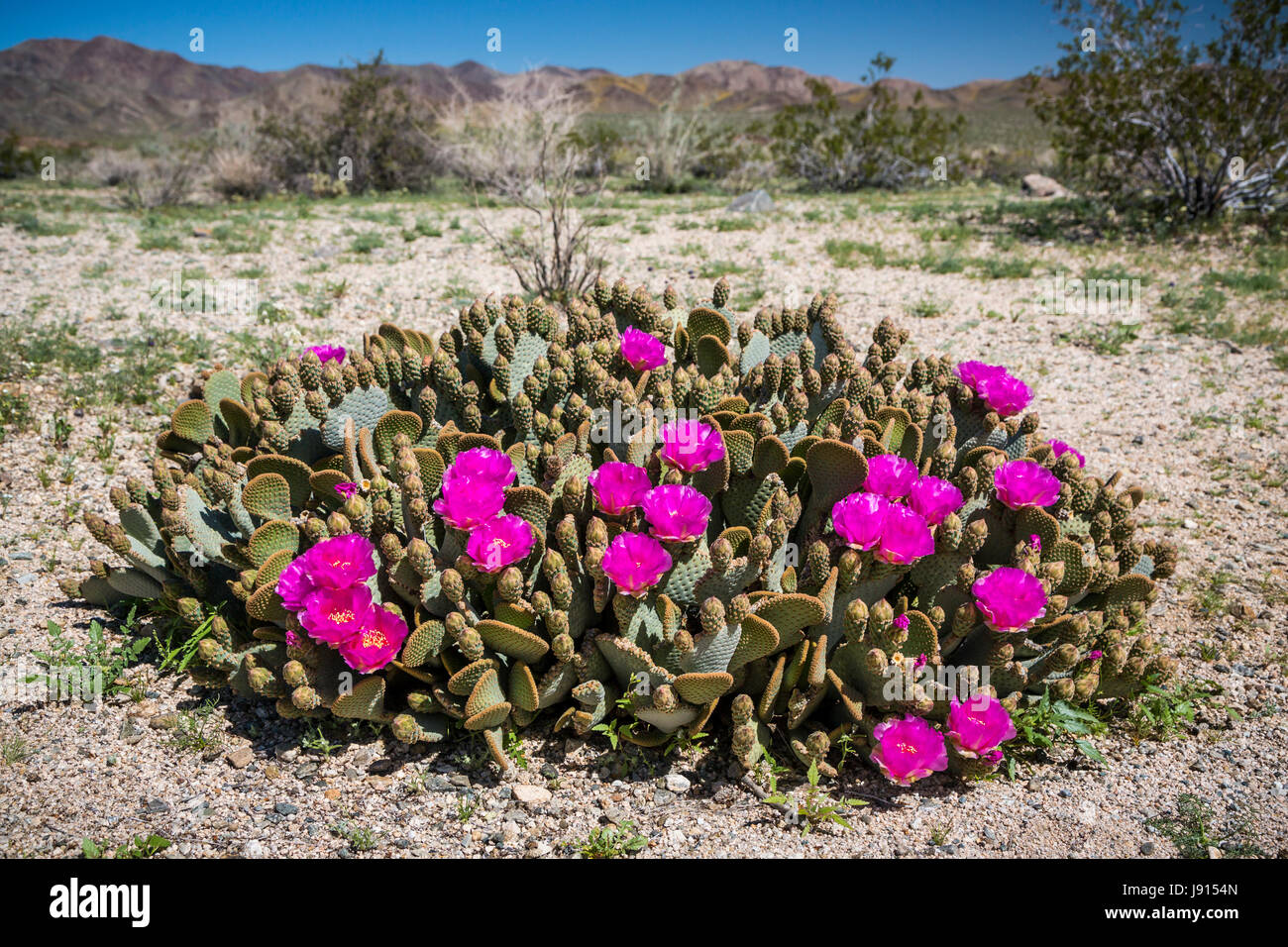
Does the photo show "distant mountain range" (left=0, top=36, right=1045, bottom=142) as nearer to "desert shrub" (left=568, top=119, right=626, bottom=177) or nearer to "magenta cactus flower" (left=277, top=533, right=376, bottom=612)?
"desert shrub" (left=568, top=119, right=626, bottom=177)

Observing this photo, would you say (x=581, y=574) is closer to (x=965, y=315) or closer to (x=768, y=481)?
(x=768, y=481)

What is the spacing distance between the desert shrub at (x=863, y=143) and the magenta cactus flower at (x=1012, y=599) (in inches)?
554

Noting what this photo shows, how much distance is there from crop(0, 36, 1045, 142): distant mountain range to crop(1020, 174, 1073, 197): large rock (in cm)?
3297

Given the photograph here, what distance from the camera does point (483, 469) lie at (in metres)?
2.17

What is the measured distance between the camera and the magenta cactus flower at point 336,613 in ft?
6.49

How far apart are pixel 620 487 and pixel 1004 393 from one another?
58.9 inches

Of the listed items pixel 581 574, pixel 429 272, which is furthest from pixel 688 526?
pixel 429 272

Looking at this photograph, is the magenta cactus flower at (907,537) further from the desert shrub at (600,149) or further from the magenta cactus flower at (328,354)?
the desert shrub at (600,149)

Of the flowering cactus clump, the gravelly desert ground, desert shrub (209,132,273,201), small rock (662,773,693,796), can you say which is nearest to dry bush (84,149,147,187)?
desert shrub (209,132,273,201)

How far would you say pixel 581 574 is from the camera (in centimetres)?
225

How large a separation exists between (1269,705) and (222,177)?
607 inches

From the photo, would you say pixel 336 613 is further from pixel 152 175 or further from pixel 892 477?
pixel 152 175

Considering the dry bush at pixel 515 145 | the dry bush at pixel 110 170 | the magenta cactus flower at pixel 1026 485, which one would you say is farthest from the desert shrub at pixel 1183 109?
the dry bush at pixel 110 170

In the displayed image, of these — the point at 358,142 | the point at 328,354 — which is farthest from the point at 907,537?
the point at 358,142
